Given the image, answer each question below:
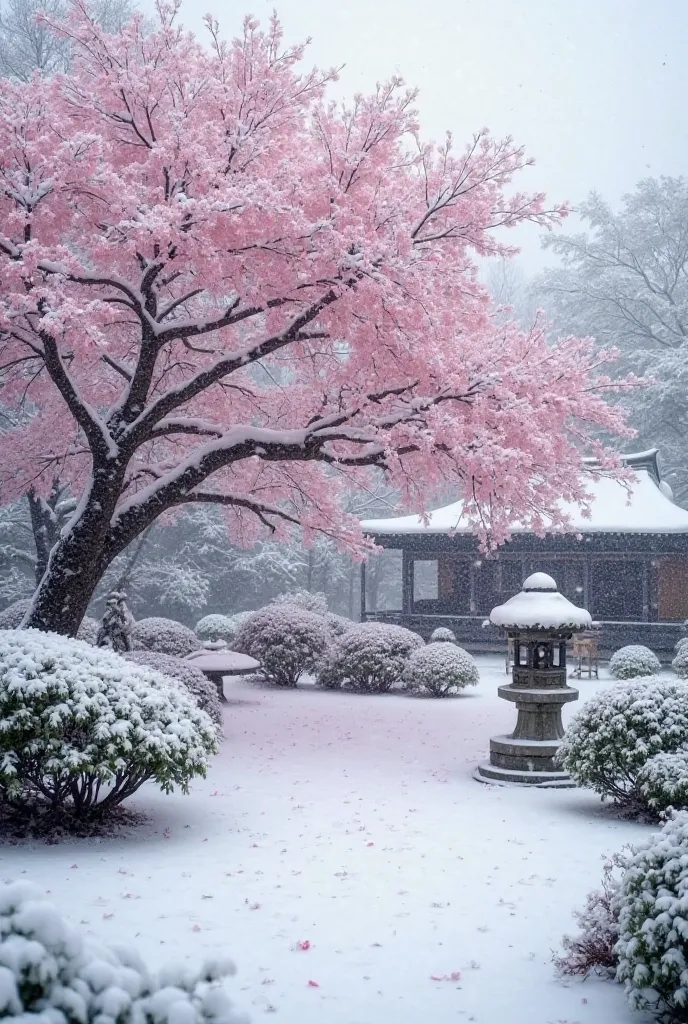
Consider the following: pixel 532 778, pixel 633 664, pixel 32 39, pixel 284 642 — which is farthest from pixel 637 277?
pixel 532 778

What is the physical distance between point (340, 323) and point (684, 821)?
723 centimetres

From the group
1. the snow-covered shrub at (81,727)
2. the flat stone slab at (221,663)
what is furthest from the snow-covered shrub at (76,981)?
the flat stone slab at (221,663)

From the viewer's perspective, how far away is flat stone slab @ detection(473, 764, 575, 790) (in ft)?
32.4

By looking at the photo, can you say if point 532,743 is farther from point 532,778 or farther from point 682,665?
point 682,665


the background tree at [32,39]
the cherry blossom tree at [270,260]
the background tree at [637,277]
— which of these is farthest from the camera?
the background tree at [637,277]

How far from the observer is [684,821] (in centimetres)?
457

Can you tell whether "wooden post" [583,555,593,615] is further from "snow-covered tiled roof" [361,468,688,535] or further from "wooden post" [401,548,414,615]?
"wooden post" [401,548,414,615]

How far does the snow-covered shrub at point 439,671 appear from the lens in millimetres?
17703

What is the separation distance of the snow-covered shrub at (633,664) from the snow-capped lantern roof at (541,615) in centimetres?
955

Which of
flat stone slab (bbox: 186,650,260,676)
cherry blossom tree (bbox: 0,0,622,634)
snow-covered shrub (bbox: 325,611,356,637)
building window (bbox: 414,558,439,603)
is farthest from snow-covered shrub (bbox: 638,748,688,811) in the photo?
building window (bbox: 414,558,439,603)

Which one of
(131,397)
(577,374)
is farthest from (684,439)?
(131,397)

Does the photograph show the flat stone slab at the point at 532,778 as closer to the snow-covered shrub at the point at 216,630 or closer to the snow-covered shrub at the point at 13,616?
the snow-covered shrub at the point at 13,616

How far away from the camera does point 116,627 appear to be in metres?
13.9

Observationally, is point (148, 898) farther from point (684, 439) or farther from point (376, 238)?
point (684, 439)
